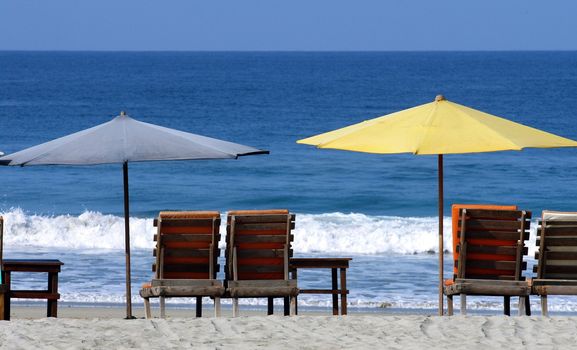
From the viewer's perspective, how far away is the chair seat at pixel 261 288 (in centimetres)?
856

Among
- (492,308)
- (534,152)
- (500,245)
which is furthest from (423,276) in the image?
(534,152)

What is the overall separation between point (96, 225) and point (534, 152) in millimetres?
16081

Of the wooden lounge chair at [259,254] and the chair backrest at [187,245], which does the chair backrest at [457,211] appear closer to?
the wooden lounge chair at [259,254]

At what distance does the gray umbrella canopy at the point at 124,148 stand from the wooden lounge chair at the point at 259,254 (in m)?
0.53

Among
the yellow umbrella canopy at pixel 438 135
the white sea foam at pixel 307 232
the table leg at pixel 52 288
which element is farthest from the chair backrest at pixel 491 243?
the white sea foam at pixel 307 232

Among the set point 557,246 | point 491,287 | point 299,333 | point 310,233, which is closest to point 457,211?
point 491,287

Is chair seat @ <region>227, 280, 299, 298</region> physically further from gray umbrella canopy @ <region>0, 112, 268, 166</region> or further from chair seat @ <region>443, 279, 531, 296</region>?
chair seat @ <region>443, 279, 531, 296</region>

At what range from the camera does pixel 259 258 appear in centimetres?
863

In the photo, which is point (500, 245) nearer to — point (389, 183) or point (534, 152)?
point (389, 183)

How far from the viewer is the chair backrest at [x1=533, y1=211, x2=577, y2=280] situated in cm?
846

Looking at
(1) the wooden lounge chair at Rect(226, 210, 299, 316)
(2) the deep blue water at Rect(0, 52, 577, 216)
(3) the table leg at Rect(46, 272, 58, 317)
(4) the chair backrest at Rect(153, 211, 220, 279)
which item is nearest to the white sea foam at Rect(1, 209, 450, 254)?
(2) the deep blue water at Rect(0, 52, 577, 216)

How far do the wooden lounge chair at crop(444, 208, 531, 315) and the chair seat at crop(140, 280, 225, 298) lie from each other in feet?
5.98

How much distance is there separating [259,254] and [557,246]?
228 centimetres

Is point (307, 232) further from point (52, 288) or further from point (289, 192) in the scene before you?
point (52, 288)
